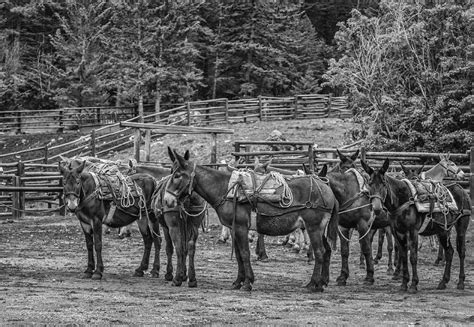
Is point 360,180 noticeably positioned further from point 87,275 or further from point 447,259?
point 87,275

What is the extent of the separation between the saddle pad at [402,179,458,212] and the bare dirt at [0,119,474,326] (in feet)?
4.50

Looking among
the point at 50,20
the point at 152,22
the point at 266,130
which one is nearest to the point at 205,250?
the point at 266,130

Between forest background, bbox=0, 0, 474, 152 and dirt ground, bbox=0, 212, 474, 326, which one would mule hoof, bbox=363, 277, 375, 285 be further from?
forest background, bbox=0, 0, 474, 152

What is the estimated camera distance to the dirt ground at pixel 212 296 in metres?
11.2

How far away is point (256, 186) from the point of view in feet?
46.4

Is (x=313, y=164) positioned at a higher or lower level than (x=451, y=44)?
lower

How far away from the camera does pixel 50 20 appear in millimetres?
54312

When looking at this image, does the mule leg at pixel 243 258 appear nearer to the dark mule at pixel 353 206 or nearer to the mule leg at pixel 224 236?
the dark mule at pixel 353 206

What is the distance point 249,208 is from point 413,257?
2.75 m

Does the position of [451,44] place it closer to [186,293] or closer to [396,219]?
[396,219]

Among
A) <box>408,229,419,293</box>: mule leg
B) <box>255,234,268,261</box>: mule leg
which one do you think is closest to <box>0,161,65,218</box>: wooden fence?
<box>255,234,268,261</box>: mule leg

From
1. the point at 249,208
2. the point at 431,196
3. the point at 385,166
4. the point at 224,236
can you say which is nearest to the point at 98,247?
the point at 249,208

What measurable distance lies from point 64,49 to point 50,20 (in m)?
6.44

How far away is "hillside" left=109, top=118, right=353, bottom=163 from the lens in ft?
124
